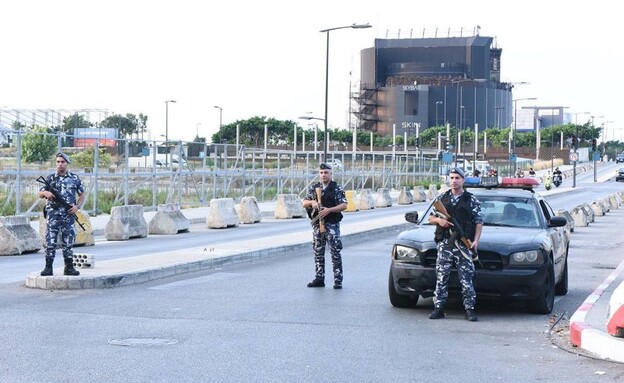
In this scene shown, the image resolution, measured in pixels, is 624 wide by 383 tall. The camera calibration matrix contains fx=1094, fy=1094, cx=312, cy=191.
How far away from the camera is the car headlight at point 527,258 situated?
1273 centimetres

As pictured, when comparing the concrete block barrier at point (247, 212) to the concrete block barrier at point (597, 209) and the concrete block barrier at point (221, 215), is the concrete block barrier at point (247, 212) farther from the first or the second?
the concrete block barrier at point (597, 209)

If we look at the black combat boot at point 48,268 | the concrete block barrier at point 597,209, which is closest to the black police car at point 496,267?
the black combat boot at point 48,268

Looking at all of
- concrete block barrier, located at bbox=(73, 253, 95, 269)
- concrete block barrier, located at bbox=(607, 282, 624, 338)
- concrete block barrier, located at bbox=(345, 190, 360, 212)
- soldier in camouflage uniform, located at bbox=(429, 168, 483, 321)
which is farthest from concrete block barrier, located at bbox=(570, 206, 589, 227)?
concrete block barrier, located at bbox=(607, 282, 624, 338)

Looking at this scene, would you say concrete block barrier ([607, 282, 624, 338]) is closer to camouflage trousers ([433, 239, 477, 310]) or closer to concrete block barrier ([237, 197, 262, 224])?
camouflage trousers ([433, 239, 477, 310])

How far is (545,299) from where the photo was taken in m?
12.9

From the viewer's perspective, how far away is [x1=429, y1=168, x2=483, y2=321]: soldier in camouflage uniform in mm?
12156

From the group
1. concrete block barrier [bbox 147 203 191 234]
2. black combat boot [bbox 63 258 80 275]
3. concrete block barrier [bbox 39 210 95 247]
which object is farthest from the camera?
concrete block barrier [bbox 147 203 191 234]

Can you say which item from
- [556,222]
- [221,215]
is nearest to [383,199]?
[221,215]

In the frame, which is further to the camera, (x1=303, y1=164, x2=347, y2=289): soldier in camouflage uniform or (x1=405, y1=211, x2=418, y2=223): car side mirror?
(x1=303, y1=164, x2=347, y2=289): soldier in camouflage uniform

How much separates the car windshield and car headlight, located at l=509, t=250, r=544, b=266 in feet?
4.42

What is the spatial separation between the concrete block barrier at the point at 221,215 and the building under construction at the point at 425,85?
406 feet

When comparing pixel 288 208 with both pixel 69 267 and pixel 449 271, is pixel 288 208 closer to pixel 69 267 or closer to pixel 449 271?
pixel 69 267

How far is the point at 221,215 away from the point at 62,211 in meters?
16.7

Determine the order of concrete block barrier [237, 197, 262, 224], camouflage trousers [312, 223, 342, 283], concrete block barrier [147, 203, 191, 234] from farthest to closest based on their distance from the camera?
1. concrete block barrier [237, 197, 262, 224]
2. concrete block barrier [147, 203, 191, 234]
3. camouflage trousers [312, 223, 342, 283]
